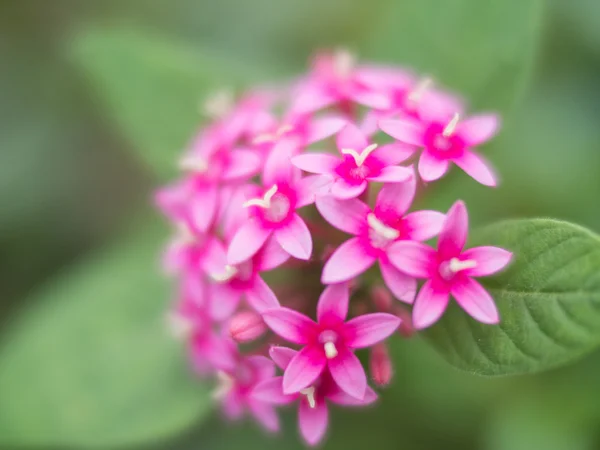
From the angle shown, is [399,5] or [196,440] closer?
[399,5]

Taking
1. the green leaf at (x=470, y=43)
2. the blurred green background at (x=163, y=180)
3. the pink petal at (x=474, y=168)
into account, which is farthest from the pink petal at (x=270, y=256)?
the green leaf at (x=470, y=43)

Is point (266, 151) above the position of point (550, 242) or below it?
above

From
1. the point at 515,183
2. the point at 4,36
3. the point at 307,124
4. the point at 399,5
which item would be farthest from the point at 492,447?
the point at 4,36

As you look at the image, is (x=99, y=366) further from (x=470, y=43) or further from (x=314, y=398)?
(x=470, y=43)

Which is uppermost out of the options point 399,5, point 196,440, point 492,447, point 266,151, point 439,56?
Result: point 399,5

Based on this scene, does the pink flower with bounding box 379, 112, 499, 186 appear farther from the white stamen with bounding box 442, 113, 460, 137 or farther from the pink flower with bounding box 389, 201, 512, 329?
the pink flower with bounding box 389, 201, 512, 329

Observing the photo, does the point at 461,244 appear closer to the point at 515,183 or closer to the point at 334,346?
the point at 334,346

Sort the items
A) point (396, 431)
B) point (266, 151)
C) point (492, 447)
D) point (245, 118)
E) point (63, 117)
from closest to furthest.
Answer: point (266, 151) → point (245, 118) → point (492, 447) → point (396, 431) → point (63, 117)
